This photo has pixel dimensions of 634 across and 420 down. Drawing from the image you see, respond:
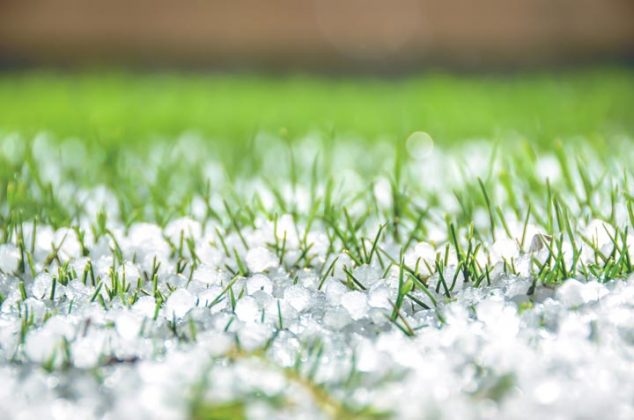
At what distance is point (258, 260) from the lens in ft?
3.76

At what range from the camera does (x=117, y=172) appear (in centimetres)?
177

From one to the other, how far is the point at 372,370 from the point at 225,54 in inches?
212

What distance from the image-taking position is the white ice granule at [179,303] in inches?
37.8

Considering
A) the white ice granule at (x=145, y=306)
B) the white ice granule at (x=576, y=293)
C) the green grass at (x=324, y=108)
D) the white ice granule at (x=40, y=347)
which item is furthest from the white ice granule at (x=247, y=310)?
the green grass at (x=324, y=108)

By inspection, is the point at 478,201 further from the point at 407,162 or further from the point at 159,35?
the point at 159,35

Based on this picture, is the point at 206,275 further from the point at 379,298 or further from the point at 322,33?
the point at 322,33

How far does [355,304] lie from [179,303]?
24cm

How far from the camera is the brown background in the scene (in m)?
5.84

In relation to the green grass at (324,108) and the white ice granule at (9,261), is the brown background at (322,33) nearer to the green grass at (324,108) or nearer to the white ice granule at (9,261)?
the green grass at (324,108)

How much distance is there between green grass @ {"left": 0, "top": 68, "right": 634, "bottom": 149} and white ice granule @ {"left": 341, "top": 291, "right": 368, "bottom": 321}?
110 centimetres

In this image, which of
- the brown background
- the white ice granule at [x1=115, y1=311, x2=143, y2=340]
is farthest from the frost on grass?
the brown background

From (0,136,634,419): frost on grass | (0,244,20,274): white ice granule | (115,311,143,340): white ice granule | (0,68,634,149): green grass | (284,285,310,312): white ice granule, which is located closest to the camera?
(0,136,634,419): frost on grass

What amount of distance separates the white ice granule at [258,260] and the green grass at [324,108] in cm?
89

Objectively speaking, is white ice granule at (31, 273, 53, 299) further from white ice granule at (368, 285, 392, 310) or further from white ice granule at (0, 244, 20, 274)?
white ice granule at (368, 285, 392, 310)
